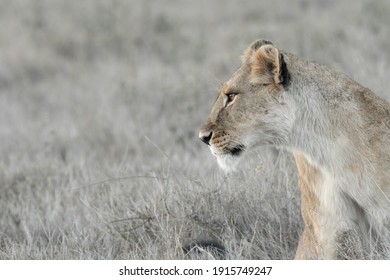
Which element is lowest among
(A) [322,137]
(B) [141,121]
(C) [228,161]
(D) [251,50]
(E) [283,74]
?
(C) [228,161]

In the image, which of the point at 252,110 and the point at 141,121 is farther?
the point at 141,121

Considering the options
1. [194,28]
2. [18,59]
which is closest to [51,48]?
[18,59]

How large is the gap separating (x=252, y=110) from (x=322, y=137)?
40 centimetres

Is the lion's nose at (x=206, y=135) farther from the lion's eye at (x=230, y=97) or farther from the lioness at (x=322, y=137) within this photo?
the lion's eye at (x=230, y=97)

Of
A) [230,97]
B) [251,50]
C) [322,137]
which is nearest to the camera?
[322,137]

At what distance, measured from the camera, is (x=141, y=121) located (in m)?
10.9

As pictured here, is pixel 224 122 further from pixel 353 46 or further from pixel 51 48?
pixel 51 48

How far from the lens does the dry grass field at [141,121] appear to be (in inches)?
237

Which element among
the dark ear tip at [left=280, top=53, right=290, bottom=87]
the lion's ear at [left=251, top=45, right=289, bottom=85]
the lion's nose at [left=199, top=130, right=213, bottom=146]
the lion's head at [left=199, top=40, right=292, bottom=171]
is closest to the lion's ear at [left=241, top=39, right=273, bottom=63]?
the lion's head at [left=199, top=40, right=292, bottom=171]

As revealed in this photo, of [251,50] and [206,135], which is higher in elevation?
[251,50]

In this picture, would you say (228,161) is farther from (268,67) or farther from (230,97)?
(268,67)

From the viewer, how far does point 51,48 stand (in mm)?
15477

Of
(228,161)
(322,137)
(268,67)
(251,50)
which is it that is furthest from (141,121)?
(322,137)

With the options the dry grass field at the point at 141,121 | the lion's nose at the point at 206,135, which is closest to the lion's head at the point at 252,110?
the lion's nose at the point at 206,135
